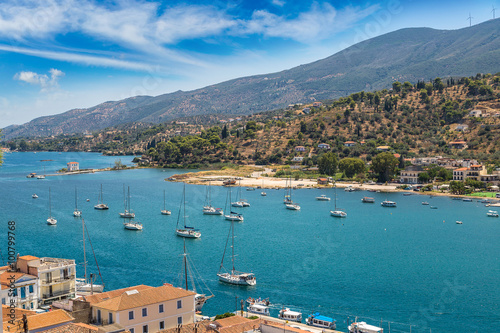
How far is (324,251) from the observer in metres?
41.4

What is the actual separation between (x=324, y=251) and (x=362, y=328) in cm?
1839

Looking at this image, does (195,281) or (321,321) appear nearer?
(321,321)

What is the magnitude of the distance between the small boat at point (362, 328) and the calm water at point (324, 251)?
1252 millimetres

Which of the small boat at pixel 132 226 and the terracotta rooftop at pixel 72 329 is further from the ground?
the terracotta rooftop at pixel 72 329

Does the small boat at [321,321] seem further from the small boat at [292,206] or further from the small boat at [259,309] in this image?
the small boat at [292,206]

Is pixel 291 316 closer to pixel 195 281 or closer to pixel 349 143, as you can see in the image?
pixel 195 281

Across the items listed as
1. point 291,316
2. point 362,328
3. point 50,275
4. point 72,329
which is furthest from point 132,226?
point 72,329

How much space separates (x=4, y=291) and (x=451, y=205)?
58.5 m

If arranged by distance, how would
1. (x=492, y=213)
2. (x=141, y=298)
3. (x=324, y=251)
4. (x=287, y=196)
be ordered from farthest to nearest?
(x=287, y=196), (x=492, y=213), (x=324, y=251), (x=141, y=298)

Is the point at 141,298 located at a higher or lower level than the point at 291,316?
higher

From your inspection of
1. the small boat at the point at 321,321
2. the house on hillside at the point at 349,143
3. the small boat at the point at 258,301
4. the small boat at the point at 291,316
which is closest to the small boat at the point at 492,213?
the small boat at the point at 258,301

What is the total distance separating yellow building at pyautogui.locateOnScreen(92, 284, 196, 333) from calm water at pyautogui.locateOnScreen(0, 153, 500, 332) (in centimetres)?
689

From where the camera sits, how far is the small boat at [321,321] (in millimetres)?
23891

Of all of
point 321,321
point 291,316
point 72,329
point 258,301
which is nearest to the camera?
point 72,329
